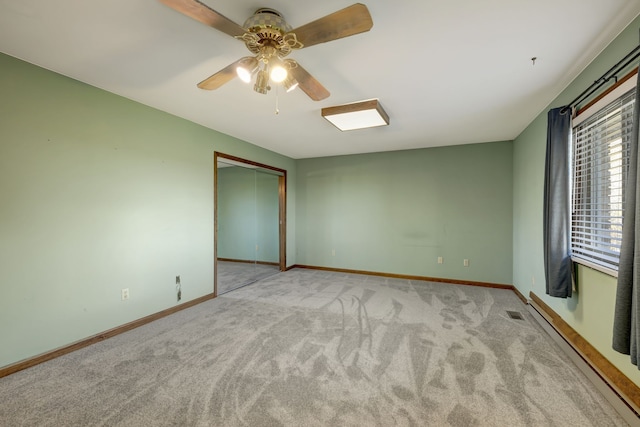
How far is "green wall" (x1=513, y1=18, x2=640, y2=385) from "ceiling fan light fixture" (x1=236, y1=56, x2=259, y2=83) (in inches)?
91.1

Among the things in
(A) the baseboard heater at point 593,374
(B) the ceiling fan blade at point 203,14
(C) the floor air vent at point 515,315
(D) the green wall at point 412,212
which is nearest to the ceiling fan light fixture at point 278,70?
(B) the ceiling fan blade at point 203,14

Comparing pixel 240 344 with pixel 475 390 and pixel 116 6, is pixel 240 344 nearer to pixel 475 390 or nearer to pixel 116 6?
pixel 475 390

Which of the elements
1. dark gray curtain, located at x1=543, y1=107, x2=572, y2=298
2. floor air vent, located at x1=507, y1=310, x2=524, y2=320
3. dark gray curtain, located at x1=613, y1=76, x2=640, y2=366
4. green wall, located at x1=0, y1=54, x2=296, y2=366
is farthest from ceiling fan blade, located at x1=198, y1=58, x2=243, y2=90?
floor air vent, located at x1=507, y1=310, x2=524, y2=320

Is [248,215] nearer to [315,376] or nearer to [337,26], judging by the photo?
[315,376]

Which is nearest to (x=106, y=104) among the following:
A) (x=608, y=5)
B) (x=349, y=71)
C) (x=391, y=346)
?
(x=349, y=71)

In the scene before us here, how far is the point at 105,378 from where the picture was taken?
1898mm

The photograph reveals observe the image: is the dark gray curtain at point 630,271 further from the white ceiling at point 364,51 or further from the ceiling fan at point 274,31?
the ceiling fan at point 274,31

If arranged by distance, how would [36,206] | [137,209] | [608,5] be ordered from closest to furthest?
[608,5], [36,206], [137,209]

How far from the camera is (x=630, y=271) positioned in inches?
54.4

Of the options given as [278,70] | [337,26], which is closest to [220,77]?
[278,70]

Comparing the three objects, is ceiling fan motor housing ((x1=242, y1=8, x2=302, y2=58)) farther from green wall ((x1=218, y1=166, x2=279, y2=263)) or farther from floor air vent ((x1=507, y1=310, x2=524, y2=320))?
green wall ((x1=218, y1=166, x2=279, y2=263))

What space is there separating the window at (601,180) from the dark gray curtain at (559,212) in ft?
0.31

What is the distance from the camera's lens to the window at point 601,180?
172cm

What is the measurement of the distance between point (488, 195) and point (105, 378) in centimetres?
522
